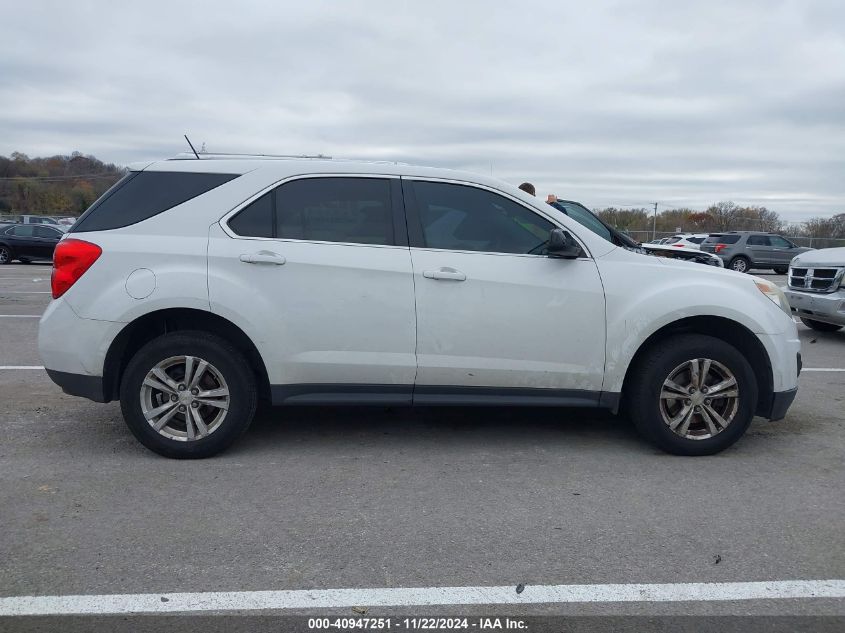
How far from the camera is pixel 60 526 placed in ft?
12.6

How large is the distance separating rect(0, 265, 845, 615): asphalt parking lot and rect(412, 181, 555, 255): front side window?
1.39 m

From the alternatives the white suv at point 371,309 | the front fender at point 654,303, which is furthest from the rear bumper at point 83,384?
the front fender at point 654,303

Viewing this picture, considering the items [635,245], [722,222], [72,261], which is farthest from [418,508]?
[722,222]

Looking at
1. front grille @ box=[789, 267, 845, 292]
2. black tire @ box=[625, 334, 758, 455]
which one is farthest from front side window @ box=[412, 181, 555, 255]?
front grille @ box=[789, 267, 845, 292]

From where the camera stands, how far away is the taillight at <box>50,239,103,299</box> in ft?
15.4

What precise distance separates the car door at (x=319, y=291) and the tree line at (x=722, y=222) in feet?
113

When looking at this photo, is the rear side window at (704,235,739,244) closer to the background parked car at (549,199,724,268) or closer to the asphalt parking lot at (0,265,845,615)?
the background parked car at (549,199,724,268)

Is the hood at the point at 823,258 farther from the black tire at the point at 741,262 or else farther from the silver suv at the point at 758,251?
the black tire at the point at 741,262

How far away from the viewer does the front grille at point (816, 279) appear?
10070 mm

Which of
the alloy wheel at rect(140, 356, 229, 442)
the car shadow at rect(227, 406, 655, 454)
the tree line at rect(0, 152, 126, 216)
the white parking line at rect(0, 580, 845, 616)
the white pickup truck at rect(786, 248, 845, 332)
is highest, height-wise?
the tree line at rect(0, 152, 126, 216)

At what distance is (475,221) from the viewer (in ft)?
16.4

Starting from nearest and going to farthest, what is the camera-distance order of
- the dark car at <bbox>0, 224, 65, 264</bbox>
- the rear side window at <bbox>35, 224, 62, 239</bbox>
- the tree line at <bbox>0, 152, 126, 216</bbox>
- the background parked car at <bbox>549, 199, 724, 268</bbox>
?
the background parked car at <bbox>549, 199, 724, 268</bbox>
the dark car at <bbox>0, 224, 65, 264</bbox>
the rear side window at <bbox>35, 224, 62, 239</bbox>
the tree line at <bbox>0, 152, 126, 216</bbox>

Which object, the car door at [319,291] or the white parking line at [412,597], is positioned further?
the car door at [319,291]

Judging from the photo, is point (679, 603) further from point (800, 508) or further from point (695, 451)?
point (695, 451)
